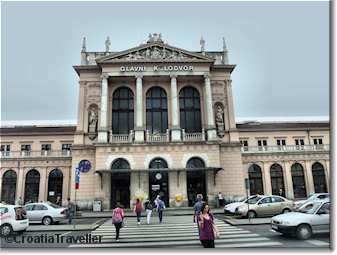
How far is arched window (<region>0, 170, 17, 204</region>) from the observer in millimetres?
43156

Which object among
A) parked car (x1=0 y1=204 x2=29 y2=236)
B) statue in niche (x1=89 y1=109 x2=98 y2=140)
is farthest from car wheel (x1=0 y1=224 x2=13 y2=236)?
statue in niche (x1=89 y1=109 x2=98 y2=140)

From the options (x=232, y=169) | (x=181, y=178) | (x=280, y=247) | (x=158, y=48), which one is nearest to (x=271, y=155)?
(x=232, y=169)

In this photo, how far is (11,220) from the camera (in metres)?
15.3

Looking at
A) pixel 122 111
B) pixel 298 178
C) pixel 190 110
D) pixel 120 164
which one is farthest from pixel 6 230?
pixel 298 178

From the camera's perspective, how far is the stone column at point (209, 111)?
3360cm

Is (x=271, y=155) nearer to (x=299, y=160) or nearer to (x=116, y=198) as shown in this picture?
(x=299, y=160)

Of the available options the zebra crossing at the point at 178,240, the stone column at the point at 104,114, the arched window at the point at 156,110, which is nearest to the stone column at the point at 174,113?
the arched window at the point at 156,110

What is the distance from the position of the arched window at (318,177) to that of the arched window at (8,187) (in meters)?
43.2

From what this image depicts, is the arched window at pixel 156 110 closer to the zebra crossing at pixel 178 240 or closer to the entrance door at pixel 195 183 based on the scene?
the entrance door at pixel 195 183

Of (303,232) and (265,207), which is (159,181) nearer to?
(265,207)

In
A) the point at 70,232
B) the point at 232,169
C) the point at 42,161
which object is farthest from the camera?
the point at 42,161

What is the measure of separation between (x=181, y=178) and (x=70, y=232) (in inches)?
670

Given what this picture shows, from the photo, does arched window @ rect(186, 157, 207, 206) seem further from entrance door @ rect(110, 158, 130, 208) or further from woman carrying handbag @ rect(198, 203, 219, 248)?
woman carrying handbag @ rect(198, 203, 219, 248)

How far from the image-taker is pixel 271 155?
147 ft
